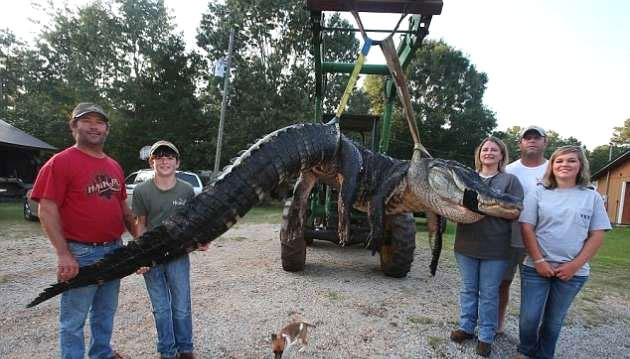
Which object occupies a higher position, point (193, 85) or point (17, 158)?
point (193, 85)

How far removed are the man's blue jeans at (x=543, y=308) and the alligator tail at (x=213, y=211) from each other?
2.28m

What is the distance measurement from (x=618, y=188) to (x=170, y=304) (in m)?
26.5

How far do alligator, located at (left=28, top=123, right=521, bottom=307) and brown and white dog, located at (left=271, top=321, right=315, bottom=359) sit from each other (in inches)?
32.3

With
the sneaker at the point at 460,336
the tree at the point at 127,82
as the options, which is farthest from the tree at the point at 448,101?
the sneaker at the point at 460,336

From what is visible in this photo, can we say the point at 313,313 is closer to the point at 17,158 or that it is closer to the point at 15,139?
the point at 15,139

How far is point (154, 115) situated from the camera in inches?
880

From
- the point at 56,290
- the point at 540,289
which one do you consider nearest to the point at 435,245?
the point at 540,289

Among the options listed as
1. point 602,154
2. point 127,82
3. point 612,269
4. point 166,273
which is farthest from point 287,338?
point 602,154

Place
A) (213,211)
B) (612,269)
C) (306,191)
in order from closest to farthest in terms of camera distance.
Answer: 1. (213,211)
2. (306,191)
3. (612,269)

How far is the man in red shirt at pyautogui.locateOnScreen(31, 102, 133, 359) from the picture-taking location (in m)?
2.28

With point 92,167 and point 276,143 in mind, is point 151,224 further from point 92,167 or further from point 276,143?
point 276,143

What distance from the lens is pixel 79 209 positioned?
242 cm

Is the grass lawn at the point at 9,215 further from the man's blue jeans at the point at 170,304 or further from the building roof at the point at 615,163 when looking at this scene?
the building roof at the point at 615,163

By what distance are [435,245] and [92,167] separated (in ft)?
8.53
